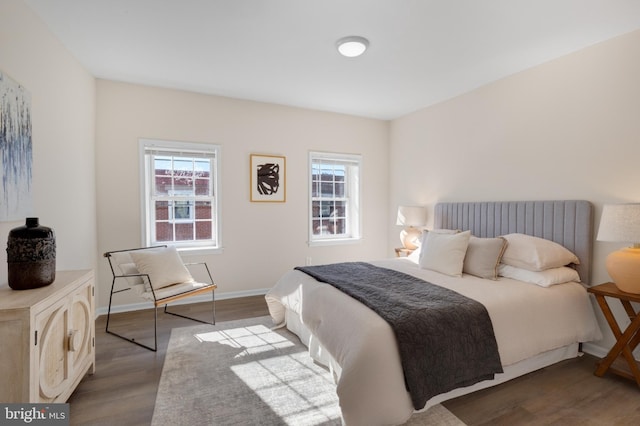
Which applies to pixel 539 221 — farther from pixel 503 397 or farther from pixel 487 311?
pixel 503 397

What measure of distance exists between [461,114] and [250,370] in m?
3.74

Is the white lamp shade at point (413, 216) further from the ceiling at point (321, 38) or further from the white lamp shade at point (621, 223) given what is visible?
the white lamp shade at point (621, 223)

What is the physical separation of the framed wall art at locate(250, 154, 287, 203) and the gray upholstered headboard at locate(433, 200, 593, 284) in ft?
7.71

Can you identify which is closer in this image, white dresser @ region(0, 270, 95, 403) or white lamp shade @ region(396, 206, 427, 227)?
white dresser @ region(0, 270, 95, 403)

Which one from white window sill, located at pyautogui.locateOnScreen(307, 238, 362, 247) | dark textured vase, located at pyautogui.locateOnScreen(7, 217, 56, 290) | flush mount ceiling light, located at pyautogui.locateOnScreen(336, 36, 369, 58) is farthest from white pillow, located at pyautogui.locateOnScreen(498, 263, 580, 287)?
dark textured vase, located at pyautogui.locateOnScreen(7, 217, 56, 290)

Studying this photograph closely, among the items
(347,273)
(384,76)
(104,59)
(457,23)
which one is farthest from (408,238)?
(104,59)

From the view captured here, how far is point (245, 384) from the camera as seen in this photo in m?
2.19

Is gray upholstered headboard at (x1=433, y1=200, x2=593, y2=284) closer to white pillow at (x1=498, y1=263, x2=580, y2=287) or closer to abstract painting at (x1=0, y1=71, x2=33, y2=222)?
white pillow at (x1=498, y1=263, x2=580, y2=287)

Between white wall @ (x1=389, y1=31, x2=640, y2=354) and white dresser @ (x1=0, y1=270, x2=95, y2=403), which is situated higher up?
white wall @ (x1=389, y1=31, x2=640, y2=354)

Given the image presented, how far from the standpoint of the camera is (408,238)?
4.32 metres

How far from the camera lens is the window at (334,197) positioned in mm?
4758

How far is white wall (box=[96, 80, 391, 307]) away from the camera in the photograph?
3574mm

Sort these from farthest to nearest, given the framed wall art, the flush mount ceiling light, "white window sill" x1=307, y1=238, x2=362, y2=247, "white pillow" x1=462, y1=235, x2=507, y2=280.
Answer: "white window sill" x1=307, y1=238, x2=362, y2=247 < the framed wall art < "white pillow" x1=462, y1=235, x2=507, y2=280 < the flush mount ceiling light

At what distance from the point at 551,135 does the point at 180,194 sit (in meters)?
4.23
